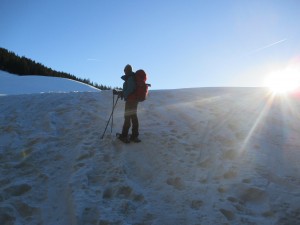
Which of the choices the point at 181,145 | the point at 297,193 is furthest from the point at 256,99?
the point at 297,193

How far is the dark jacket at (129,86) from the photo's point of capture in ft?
30.5

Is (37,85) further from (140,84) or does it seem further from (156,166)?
(156,166)

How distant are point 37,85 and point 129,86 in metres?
31.0

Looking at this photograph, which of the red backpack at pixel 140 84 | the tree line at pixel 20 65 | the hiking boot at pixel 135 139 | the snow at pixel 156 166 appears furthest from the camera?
the tree line at pixel 20 65

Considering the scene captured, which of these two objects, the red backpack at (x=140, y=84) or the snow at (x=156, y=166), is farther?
the red backpack at (x=140, y=84)

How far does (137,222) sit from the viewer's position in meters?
6.10

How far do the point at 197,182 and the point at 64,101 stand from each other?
26.8 ft

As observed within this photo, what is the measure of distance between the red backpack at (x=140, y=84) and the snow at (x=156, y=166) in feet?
4.17

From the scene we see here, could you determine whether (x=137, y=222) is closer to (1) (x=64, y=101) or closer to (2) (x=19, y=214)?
(2) (x=19, y=214)

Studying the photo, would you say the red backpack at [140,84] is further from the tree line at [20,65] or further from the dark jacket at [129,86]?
the tree line at [20,65]

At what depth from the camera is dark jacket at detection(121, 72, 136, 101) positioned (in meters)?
9.29

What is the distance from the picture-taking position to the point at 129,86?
9.30m

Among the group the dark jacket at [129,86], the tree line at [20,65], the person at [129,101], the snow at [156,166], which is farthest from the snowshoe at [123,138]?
the tree line at [20,65]

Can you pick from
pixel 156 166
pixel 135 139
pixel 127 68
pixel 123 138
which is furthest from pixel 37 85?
pixel 156 166
